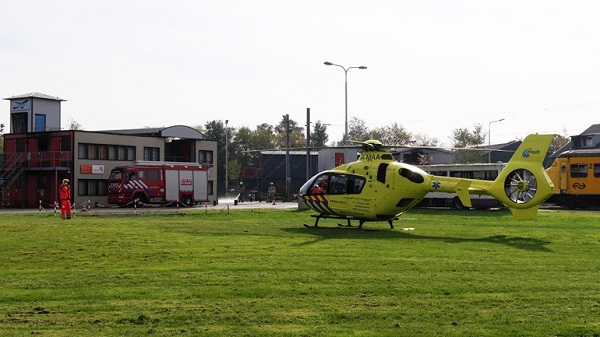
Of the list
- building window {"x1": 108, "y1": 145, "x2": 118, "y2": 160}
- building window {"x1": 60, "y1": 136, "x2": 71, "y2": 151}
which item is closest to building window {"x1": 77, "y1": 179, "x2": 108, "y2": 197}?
building window {"x1": 108, "y1": 145, "x2": 118, "y2": 160}

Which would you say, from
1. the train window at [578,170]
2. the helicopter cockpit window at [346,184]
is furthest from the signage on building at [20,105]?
the train window at [578,170]

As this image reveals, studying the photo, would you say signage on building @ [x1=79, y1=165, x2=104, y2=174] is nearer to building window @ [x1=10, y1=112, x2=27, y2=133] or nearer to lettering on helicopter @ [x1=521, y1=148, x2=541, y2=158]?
building window @ [x1=10, y1=112, x2=27, y2=133]

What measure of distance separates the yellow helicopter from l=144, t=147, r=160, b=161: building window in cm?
3284

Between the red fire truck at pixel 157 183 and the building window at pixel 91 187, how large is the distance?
2594 millimetres

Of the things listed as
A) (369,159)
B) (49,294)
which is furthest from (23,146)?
(49,294)

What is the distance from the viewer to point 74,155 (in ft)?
172

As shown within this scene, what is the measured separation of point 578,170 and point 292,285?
129 feet

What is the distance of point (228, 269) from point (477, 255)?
671 cm

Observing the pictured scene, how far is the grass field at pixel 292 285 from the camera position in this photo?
10.9m

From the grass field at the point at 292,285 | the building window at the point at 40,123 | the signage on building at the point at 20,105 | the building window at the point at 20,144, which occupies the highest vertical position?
the signage on building at the point at 20,105

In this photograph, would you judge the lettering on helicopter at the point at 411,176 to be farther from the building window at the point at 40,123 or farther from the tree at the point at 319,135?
the tree at the point at 319,135

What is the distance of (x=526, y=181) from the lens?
24.9 meters

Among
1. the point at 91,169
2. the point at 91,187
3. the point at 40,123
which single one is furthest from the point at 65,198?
the point at 40,123

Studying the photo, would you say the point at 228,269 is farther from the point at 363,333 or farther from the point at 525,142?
the point at 525,142
